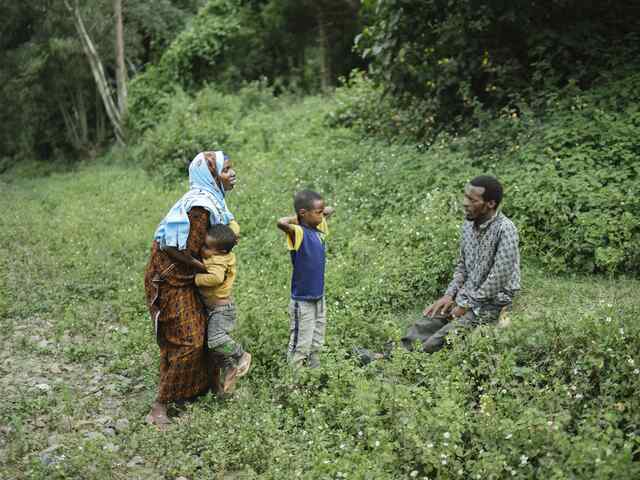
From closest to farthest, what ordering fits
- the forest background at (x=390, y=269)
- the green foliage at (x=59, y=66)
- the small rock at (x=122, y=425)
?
the forest background at (x=390, y=269), the small rock at (x=122, y=425), the green foliage at (x=59, y=66)

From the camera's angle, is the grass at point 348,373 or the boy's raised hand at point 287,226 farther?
the boy's raised hand at point 287,226

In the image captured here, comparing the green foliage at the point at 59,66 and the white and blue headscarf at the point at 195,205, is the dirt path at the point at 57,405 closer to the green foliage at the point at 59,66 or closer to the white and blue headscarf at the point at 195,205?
the white and blue headscarf at the point at 195,205

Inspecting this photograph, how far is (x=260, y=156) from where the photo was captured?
40.5ft

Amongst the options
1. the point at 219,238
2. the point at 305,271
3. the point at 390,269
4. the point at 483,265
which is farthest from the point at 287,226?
the point at 390,269

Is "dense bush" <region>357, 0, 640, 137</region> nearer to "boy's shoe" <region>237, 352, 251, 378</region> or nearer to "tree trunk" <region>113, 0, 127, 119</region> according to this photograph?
"boy's shoe" <region>237, 352, 251, 378</region>

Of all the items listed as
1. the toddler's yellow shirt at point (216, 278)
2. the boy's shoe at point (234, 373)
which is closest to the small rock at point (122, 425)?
Answer: the boy's shoe at point (234, 373)

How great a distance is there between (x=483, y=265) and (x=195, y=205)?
2294mm

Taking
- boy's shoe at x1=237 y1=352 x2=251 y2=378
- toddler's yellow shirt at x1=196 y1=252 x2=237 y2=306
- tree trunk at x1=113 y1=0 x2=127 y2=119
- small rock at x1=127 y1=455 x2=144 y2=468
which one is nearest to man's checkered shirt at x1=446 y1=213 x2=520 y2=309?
boy's shoe at x1=237 y1=352 x2=251 y2=378

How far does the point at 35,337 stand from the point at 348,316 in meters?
3.31

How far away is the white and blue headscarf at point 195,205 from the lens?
15.9 ft

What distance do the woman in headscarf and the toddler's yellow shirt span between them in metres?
0.06

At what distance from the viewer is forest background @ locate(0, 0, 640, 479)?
4.20m

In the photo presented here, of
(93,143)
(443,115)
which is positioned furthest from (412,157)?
(93,143)

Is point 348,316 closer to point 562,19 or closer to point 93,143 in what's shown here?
point 562,19
